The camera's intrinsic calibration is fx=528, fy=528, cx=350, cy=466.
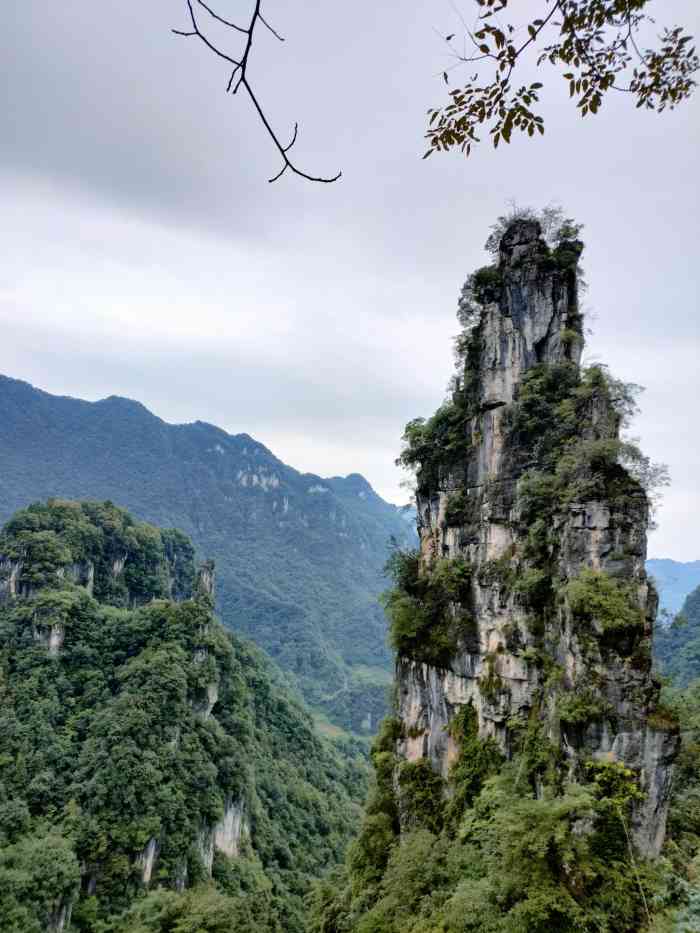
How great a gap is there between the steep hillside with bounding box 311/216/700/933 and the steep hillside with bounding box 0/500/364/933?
9.70m

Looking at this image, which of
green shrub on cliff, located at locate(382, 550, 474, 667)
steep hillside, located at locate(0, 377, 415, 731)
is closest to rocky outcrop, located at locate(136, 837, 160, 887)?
green shrub on cliff, located at locate(382, 550, 474, 667)

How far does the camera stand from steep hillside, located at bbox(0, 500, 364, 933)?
22.5 meters

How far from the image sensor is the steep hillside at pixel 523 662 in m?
9.69

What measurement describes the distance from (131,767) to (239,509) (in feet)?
421

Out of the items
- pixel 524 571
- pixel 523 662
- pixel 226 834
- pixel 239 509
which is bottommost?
pixel 226 834

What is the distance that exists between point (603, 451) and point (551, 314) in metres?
6.37

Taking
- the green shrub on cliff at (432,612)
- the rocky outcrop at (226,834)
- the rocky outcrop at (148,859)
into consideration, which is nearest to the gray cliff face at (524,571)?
the green shrub on cliff at (432,612)

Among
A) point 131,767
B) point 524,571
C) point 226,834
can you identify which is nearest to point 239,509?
point 226,834

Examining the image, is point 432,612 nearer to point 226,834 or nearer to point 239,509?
point 226,834

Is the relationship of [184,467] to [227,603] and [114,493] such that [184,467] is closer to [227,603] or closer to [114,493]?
[114,493]

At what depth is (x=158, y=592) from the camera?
5078 cm

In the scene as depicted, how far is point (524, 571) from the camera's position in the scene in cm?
1448

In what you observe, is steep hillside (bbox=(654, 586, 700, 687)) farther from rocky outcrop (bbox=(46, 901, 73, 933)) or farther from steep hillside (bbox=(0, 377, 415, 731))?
steep hillside (bbox=(0, 377, 415, 731))

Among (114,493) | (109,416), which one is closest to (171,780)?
(114,493)
